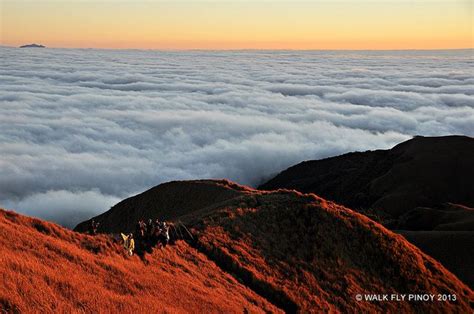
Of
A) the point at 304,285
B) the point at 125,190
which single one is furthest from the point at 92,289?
the point at 125,190

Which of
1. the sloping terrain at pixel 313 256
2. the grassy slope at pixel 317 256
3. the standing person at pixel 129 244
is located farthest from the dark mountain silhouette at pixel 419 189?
the standing person at pixel 129 244

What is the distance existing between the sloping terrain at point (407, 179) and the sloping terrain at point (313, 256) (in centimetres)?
3799

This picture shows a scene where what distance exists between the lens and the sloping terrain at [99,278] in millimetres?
17547

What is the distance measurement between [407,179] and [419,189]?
16.5 feet

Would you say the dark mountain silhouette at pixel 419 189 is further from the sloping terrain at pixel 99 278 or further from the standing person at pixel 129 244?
the standing person at pixel 129 244

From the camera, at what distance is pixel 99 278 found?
68.8 ft

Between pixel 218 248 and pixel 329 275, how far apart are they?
7.51m

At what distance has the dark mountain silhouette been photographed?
46.5m

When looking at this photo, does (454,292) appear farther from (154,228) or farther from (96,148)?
(96,148)

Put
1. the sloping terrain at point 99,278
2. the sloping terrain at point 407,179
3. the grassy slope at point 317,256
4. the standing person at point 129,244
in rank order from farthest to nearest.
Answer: the sloping terrain at point 407,179
the grassy slope at point 317,256
the standing person at point 129,244
the sloping terrain at point 99,278

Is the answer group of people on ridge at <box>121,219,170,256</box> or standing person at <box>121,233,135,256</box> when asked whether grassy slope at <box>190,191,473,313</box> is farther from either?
standing person at <box>121,233,135,256</box>

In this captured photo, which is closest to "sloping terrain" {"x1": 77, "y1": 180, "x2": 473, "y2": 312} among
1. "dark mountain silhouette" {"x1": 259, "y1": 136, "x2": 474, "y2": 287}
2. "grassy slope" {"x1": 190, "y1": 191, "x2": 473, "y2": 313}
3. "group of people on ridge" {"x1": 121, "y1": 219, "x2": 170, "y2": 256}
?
"grassy slope" {"x1": 190, "y1": 191, "x2": 473, "y2": 313}

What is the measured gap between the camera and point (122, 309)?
60.3ft

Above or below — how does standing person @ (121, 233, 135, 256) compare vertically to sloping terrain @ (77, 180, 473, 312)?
above
